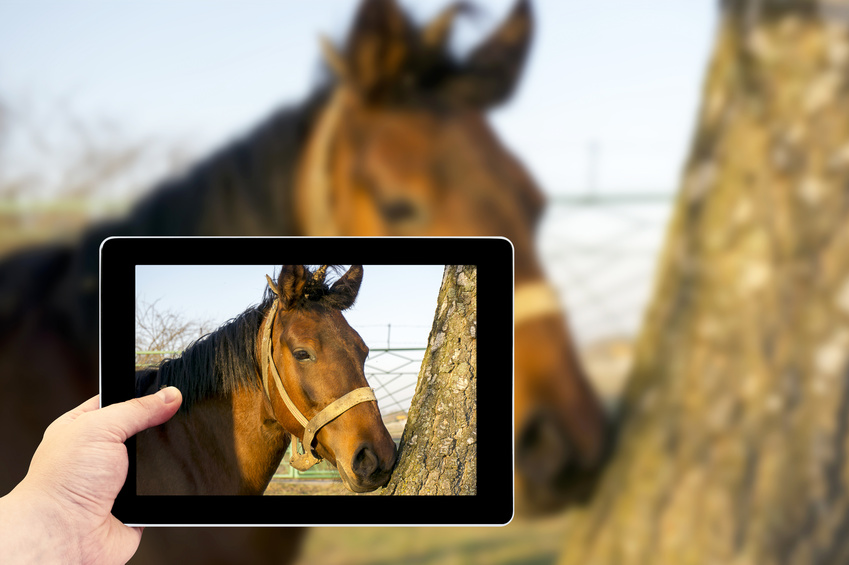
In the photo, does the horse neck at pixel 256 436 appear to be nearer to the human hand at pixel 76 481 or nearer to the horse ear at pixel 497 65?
the human hand at pixel 76 481

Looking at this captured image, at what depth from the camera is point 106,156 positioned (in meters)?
0.49

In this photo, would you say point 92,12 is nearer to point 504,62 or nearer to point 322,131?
point 322,131

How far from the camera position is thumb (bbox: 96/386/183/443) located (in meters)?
0.38

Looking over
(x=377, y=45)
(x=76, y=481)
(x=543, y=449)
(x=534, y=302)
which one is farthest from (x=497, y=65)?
(x=76, y=481)

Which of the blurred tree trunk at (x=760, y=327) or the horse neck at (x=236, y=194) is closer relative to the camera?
the blurred tree trunk at (x=760, y=327)

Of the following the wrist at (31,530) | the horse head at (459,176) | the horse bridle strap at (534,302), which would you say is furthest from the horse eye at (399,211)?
the wrist at (31,530)

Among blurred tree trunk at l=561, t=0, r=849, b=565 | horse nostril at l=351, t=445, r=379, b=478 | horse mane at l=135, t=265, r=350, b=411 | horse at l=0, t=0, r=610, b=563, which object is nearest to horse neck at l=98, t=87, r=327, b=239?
horse at l=0, t=0, r=610, b=563

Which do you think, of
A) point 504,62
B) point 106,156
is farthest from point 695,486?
point 106,156

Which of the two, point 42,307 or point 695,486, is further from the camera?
point 42,307

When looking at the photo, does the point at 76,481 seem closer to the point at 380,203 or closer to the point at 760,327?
the point at 380,203

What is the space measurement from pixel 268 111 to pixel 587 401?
37 cm

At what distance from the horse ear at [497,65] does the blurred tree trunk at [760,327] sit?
0.50 feet

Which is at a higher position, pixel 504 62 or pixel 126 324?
pixel 504 62

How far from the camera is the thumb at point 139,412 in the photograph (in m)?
0.38
